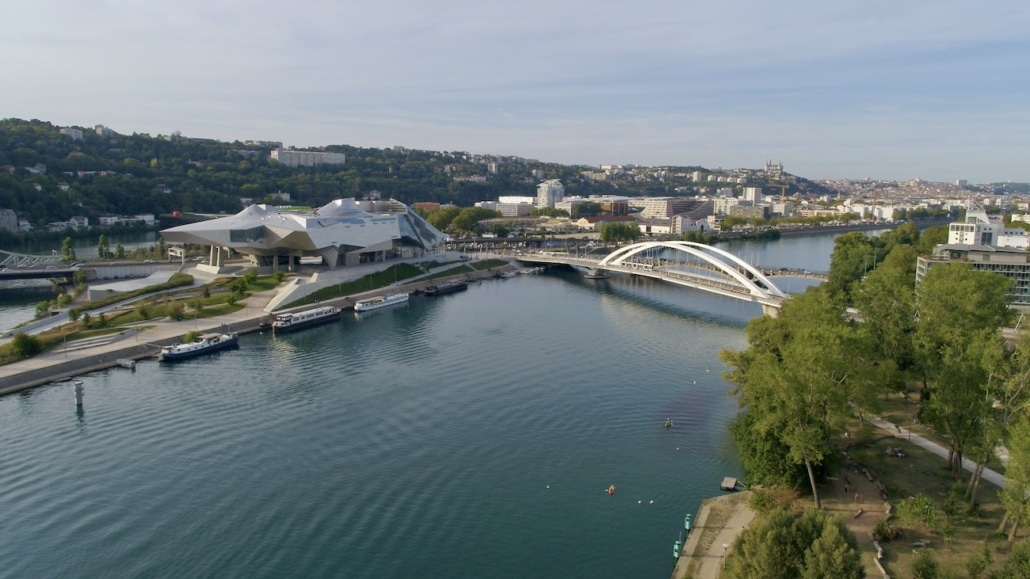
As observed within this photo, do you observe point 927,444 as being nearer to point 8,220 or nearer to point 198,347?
point 198,347

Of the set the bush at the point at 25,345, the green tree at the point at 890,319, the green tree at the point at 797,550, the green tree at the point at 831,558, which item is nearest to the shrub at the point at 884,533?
the green tree at the point at 797,550

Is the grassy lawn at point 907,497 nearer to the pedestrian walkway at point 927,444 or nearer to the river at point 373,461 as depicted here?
the pedestrian walkway at point 927,444

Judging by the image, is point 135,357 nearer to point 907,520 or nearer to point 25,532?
point 25,532

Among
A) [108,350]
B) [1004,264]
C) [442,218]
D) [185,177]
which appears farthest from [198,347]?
[185,177]

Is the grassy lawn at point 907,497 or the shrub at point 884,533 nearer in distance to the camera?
the grassy lawn at point 907,497

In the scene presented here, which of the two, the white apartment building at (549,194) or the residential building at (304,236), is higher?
the white apartment building at (549,194)

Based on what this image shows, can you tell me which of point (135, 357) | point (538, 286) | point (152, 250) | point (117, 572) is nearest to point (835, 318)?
point (117, 572)
